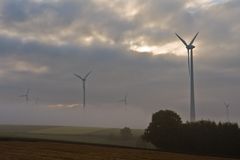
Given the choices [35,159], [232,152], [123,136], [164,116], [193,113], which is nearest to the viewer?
[35,159]

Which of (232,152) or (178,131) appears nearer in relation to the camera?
(232,152)

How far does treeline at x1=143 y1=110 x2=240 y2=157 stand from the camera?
80294 mm

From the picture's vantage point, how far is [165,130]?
90125 mm

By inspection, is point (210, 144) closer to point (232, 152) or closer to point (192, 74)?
point (232, 152)

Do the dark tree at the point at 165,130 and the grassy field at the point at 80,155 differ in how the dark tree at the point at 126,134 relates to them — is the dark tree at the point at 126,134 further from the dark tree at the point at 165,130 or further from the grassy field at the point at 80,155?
the grassy field at the point at 80,155

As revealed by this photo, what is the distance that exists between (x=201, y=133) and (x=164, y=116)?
10.4 meters

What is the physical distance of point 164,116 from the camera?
3644 inches

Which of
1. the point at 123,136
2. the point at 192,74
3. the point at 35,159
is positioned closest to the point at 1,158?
→ the point at 35,159

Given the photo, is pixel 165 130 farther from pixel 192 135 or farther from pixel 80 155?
pixel 80 155

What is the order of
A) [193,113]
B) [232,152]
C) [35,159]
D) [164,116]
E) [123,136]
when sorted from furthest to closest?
1. [123,136]
2. [193,113]
3. [164,116]
4. [232,152]
5. [35,159]

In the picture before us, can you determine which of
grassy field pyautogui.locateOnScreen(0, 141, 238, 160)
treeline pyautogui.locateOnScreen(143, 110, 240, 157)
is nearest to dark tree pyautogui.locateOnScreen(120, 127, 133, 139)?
treeline pyautogui.locateOnScreen(143, 110, 240, 157)

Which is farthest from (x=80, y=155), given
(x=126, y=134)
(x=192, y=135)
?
(x=126, y=134)

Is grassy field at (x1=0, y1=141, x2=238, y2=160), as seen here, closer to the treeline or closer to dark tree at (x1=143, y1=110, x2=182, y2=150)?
the treeline

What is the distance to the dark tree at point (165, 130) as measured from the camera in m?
87.6
